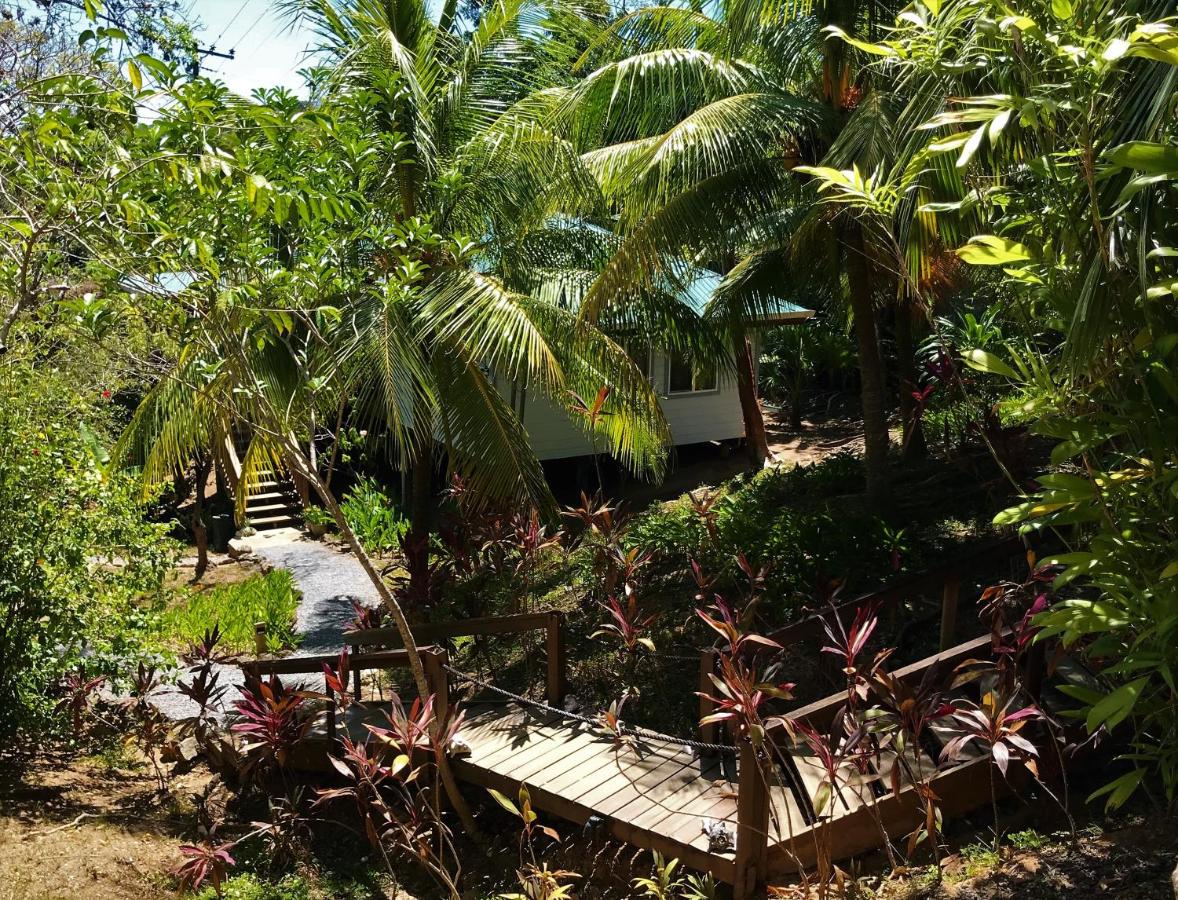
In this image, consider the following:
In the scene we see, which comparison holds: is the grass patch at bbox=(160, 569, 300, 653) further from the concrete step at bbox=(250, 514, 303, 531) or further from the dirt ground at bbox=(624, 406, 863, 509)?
the dirt ground at bbox=(624, 406, 863, 509)

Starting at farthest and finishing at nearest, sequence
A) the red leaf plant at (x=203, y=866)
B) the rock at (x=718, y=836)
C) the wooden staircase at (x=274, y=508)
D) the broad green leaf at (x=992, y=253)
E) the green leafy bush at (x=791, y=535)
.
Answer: the wooden staircase at (x=274, y=508) → the green leafy bush at (x=791, y=535) → the red leaf plant at (x=203, y=866) → the rock at (x=718, y=836) → the broad green leaf at (x=992, y=253)

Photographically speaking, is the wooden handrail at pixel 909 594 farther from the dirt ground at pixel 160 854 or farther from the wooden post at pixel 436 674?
the wooden post at pixel 436 674

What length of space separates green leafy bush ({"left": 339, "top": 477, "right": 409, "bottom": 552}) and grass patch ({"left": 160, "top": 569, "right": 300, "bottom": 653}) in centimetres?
131

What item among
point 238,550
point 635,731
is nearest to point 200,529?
point 238,550

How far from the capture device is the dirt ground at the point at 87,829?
603 cm

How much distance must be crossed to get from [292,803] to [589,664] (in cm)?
291

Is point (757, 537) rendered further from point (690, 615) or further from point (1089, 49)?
point (1089, 49)

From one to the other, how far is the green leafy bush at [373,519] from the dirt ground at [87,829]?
6685 mm

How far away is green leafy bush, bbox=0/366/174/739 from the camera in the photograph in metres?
7.25

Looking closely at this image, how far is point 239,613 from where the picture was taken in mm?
12742

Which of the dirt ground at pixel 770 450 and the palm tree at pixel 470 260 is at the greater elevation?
the palm tree at pixel 470 260

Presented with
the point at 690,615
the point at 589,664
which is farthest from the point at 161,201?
the point at 690,615

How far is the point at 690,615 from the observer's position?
9273 mm

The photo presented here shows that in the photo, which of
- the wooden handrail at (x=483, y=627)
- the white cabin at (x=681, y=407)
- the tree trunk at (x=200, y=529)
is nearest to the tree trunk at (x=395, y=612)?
the wooden handrail at (x=483, y=627)
